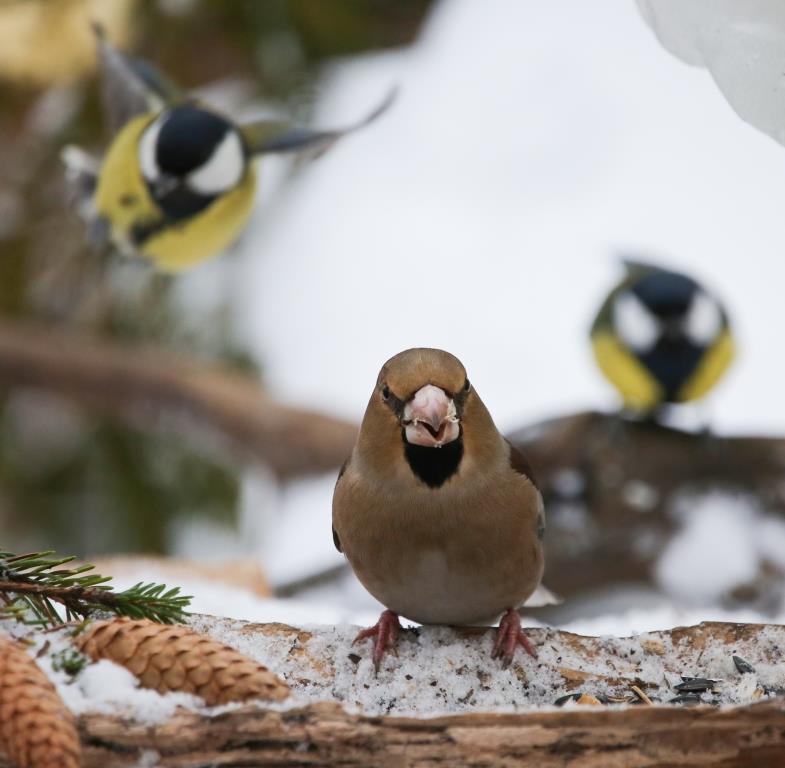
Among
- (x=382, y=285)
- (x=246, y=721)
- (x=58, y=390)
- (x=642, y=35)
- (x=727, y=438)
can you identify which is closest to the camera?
(x=246, y=721)

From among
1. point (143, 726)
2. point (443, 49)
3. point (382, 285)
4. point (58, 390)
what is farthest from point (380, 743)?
point (443, 49)

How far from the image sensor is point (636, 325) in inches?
161

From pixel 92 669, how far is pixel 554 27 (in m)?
4.60

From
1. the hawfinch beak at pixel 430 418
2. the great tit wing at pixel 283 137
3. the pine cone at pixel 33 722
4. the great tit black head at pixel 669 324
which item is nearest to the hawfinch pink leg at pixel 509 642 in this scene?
the hawfinch beak at pixel 430 418

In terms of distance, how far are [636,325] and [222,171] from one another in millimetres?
1649

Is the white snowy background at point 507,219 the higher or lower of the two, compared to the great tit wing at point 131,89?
lower

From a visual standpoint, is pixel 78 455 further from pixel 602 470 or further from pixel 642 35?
pixel 642 35

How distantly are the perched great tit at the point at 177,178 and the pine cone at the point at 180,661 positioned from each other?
6.23 ft

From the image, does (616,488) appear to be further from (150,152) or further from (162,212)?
(150,152)

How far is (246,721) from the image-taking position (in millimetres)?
1189

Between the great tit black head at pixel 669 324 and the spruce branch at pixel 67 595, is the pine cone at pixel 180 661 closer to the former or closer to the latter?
the spruce branch at pixel 67 595

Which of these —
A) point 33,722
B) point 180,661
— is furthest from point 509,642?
point 33,722

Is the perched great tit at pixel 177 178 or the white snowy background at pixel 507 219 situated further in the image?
the white snowy background at pixel 507 219

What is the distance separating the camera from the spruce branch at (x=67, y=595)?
142 cm
